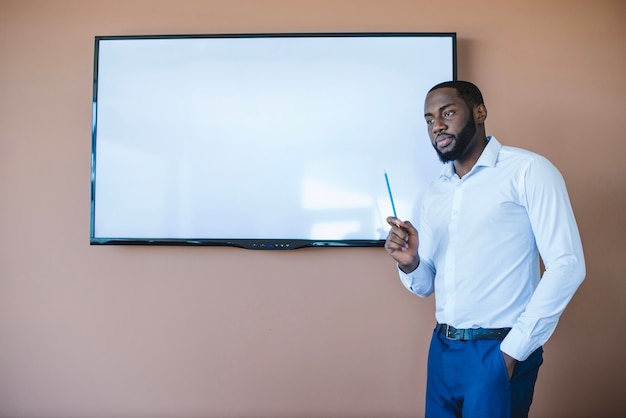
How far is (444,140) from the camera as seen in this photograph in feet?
5.29

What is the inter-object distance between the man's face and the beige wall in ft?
2.64

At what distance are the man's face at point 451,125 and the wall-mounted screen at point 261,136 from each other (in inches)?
24.8

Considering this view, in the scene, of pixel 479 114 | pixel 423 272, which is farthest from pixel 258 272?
pixel 479 114

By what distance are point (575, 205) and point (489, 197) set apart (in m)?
1.03

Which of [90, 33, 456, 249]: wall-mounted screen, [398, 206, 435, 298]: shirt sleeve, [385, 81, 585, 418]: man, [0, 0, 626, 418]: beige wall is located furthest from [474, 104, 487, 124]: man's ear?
[0, 0, 626, 418]: beige wall

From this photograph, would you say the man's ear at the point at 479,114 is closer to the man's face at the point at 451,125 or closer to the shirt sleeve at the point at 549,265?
the man's face at the point at 451,125

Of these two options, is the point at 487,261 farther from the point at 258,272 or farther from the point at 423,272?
the point at 258,272

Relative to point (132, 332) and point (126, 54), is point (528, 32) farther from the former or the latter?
point (132, 332)

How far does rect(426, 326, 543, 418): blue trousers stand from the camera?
142 cm

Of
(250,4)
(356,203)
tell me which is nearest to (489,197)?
(356,203)

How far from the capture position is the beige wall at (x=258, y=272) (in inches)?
91.2

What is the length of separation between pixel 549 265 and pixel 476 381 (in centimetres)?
39

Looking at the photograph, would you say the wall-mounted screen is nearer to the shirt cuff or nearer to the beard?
the beard

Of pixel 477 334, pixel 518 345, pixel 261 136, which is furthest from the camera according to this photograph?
pixel 261 136
